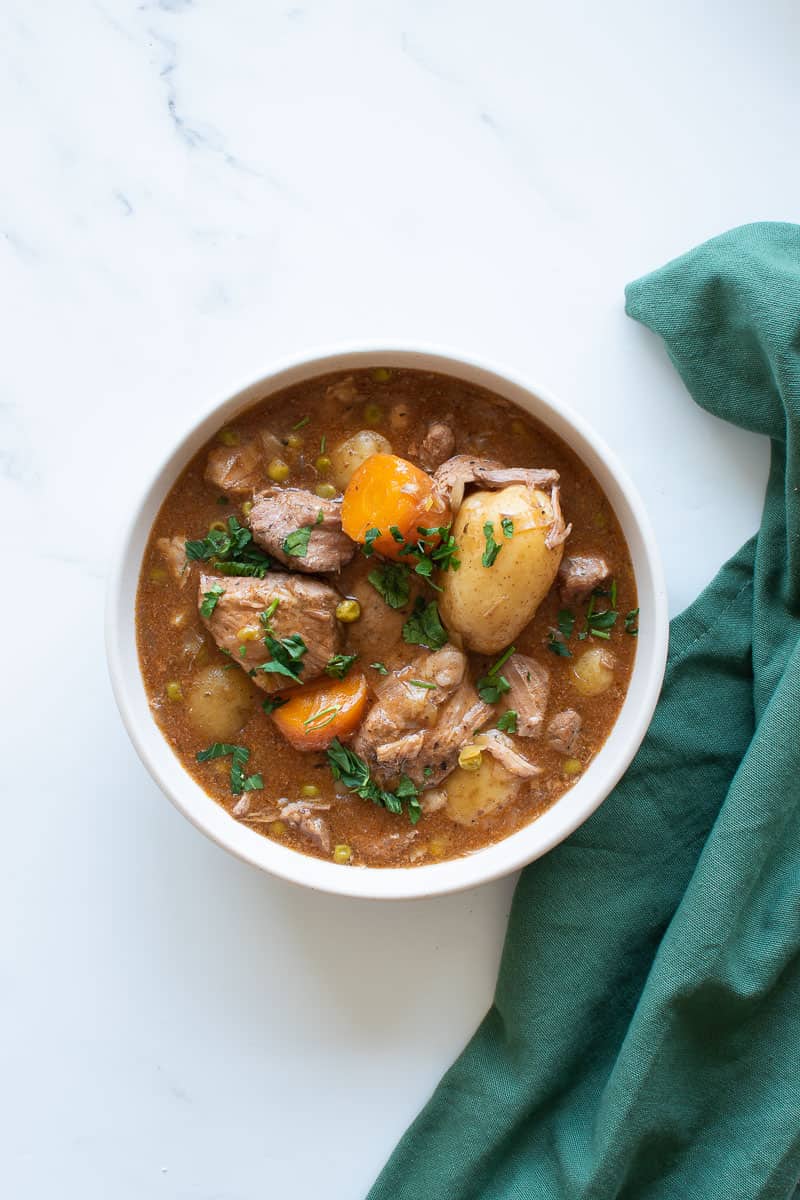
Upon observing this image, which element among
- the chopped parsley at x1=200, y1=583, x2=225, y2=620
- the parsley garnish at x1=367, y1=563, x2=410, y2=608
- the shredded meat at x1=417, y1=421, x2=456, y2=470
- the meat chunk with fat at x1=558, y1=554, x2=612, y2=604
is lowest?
the chopped parsley at x1=200, y1=583, x2=225, y2=620

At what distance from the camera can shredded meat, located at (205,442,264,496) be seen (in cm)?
246

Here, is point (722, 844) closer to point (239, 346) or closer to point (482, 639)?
→ point (482, 639)

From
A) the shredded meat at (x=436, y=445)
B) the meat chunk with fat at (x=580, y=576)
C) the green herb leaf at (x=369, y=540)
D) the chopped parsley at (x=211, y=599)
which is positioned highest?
the shredded meat at (x=436, y=445)

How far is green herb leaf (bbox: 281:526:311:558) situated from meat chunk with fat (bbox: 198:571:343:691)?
0.09m

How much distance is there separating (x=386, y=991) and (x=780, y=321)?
1989mm

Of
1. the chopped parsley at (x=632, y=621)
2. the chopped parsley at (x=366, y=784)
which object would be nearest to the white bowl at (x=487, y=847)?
the chopped parsley at (x=632, y=621)

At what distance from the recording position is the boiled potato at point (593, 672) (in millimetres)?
2504

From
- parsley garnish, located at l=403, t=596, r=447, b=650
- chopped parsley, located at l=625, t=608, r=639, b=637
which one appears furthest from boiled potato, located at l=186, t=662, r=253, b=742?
chopped parsley, located at l=625, t=608, r=639, b=637

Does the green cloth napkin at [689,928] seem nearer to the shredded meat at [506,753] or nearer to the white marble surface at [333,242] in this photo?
the white marble surface at [333,242]

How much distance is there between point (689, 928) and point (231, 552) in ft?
4.69

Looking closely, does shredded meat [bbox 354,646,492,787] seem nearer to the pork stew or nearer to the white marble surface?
the pork stew

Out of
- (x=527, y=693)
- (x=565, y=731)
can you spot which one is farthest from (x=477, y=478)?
(x=565, y=731)

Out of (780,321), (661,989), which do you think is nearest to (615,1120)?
(661,989)

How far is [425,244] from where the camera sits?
2.75 metres
